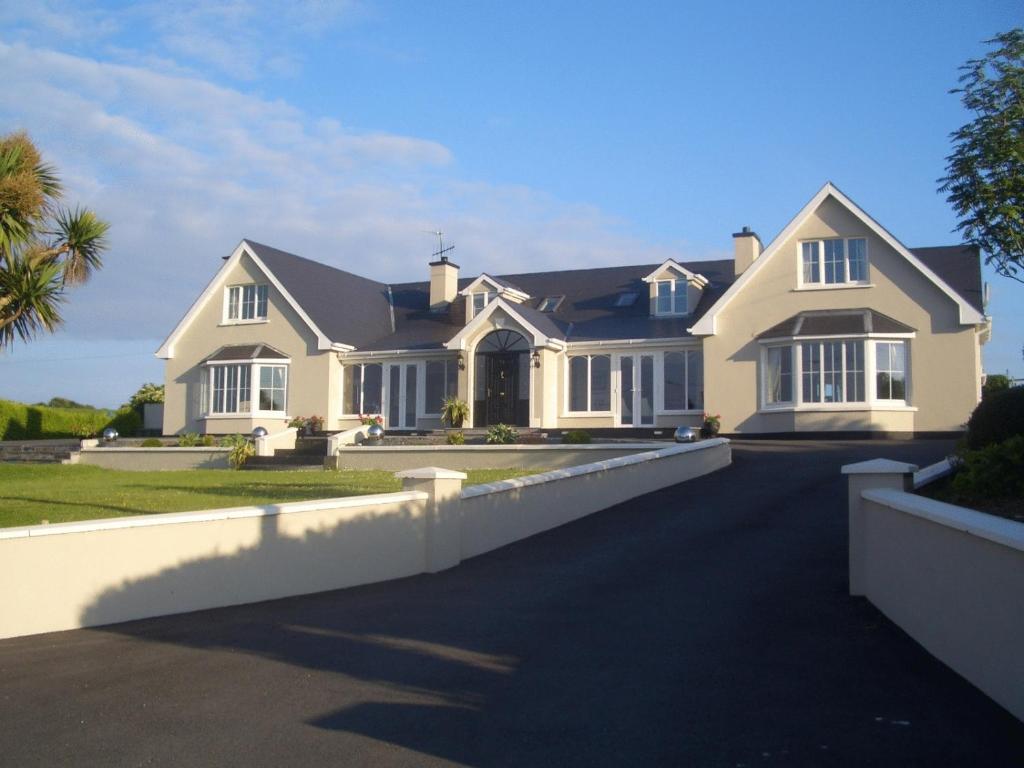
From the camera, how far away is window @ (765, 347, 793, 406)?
28781 millimetres

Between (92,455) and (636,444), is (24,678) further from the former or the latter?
(92,455)

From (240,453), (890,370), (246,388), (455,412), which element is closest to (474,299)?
(455,412)

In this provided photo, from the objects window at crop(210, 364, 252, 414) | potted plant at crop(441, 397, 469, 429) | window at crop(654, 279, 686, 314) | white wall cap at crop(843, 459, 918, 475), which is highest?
window at crop(654, 279, 686, 314)

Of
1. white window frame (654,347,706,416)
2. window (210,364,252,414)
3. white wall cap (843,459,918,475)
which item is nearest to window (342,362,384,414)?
window (210,364,252,414)

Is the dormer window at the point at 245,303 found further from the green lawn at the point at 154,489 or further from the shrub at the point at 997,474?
the shrub at the point at 997,474

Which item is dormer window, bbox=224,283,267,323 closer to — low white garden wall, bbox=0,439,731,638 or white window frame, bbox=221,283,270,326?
white window frame, bbox=221,283,270,326

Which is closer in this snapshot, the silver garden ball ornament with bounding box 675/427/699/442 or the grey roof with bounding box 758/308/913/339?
the silver garden ball ornament with bounding box 675/427/699/442

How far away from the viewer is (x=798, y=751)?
5793mm

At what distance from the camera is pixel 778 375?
29.0 meters

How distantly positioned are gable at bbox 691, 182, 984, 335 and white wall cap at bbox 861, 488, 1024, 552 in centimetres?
2004

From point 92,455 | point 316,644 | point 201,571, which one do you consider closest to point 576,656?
point 316,644

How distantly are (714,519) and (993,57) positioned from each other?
23.3ft

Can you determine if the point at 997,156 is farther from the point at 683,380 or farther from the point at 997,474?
the point at 683,380

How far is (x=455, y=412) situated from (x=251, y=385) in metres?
7.32
